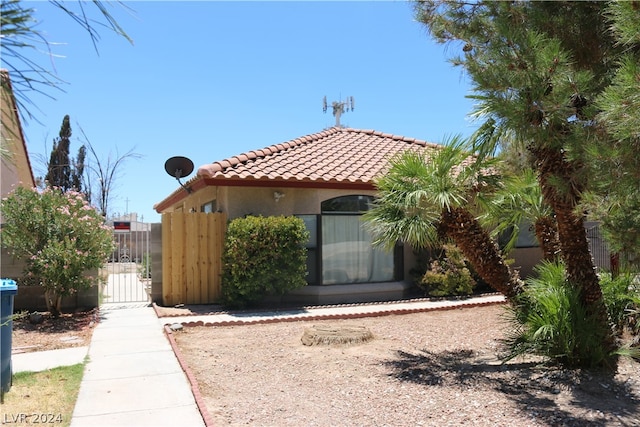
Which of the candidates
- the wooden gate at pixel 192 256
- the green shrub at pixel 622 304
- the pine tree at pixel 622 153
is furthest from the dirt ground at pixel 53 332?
the green shrub at pixel 622 304

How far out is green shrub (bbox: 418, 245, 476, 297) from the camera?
13.3 m

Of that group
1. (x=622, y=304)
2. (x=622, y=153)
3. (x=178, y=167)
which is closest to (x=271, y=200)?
(x=178, y=167)

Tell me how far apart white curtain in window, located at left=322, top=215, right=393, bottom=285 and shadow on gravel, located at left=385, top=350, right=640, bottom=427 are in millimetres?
5479

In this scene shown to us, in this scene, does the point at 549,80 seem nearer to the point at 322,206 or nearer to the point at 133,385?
the point at 133,385

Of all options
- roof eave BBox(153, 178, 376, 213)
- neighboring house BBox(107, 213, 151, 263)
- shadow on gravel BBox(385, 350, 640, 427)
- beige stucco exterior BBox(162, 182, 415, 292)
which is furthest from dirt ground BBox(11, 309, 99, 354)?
shadow on gravel BBox(385, 350, 640, 427)

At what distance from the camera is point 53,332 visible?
31.3 feet

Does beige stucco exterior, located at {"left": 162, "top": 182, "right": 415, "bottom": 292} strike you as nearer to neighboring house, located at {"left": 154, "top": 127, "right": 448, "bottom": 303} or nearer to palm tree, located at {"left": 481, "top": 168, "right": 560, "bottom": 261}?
neighboring house, located at {"left": 154, "top": 127, "right": 448, "bottom": 303}

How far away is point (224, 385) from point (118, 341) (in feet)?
10.6

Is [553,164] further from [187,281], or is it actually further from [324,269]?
[187,281]

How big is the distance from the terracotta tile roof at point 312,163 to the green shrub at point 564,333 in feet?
13.5

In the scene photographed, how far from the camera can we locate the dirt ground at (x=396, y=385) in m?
5.36

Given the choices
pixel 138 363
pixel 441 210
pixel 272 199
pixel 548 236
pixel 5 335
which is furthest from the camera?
pixel 272 199

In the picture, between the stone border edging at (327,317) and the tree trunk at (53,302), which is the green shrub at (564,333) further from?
the tree trunk at (53,302)

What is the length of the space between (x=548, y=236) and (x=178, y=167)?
9.24 m
